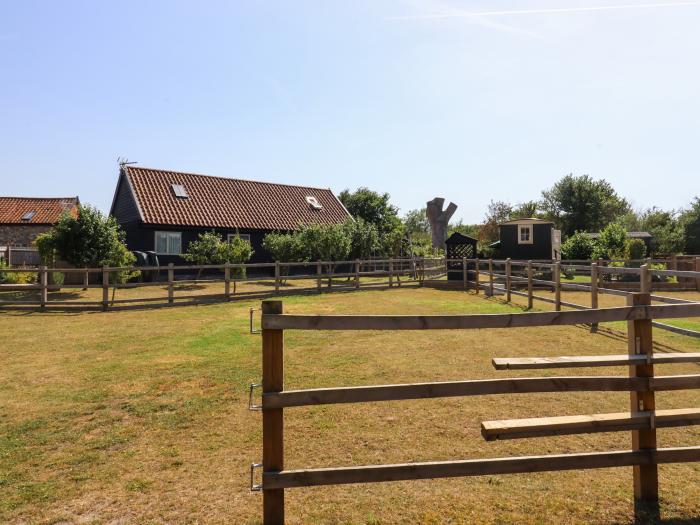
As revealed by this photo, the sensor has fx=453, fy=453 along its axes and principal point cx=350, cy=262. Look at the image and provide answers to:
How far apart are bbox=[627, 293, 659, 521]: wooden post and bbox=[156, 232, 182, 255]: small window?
81.4ft

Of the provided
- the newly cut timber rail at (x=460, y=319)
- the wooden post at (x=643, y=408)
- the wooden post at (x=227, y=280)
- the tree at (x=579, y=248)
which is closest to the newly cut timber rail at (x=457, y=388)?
the wooden post at (x=643, y=408)

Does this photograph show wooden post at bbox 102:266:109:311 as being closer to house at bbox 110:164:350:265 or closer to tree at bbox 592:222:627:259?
house at bbox 110:164:350:265

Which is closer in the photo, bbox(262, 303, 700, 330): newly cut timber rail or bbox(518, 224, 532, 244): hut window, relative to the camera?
bbox(262, 303, 700, 330): newly cut timber rail

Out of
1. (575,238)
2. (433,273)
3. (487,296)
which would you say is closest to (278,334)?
(487,296)

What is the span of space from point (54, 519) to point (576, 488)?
386 cm

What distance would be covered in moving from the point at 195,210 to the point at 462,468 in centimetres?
2606

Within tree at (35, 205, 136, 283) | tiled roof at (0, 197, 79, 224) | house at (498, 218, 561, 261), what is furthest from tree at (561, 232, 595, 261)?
tiled roof at (0, 197, 79, 224)

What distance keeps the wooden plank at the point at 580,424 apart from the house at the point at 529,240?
2762 cm

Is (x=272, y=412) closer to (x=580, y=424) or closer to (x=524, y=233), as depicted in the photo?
(x=580, y=424)

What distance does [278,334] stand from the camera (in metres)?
2.96

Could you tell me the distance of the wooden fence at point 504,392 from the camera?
9.66 feet

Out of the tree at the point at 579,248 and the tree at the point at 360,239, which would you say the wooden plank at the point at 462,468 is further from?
the tree at the point at 579,248

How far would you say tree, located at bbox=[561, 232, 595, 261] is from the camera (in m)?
28.6

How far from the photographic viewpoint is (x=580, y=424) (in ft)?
10.3
